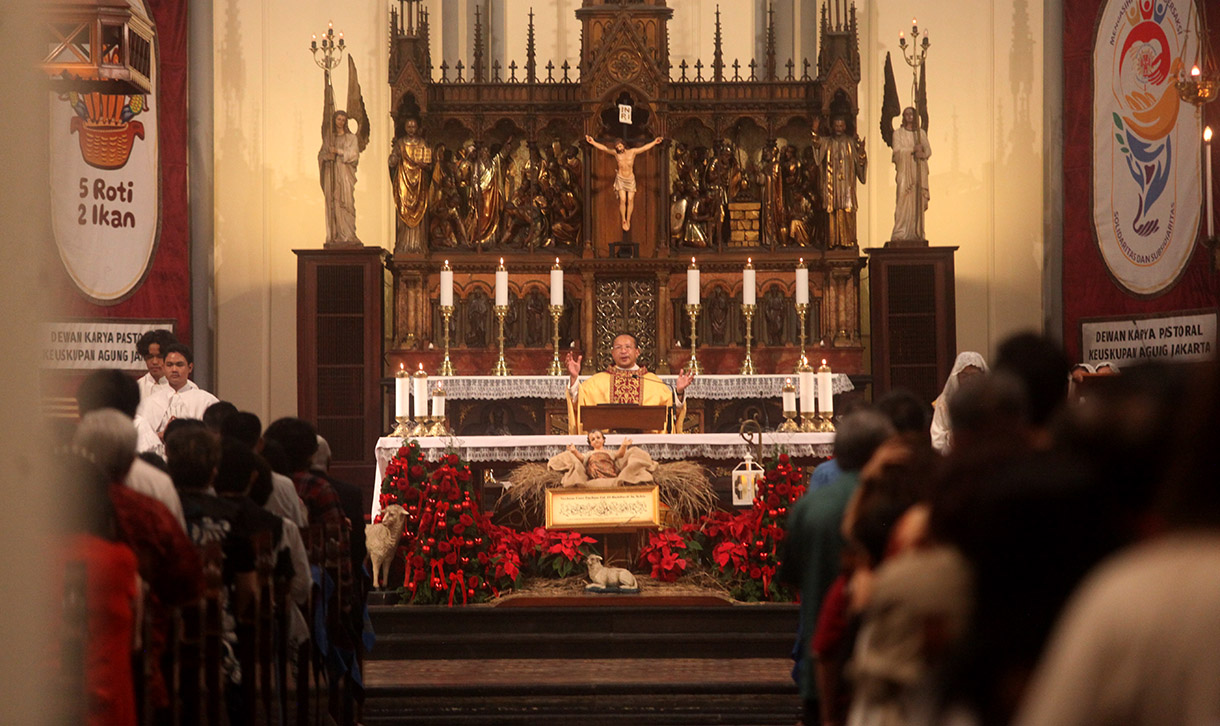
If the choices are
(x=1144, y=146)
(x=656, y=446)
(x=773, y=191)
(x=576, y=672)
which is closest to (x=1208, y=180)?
(x=1144, y=146)

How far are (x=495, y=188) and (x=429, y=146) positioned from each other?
750 millimetres

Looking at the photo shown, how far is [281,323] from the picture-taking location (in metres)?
14.7

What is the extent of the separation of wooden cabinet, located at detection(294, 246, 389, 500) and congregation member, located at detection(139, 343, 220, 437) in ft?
12.2

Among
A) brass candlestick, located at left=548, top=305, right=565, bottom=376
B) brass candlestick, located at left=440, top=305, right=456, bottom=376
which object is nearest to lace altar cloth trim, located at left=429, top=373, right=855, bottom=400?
brass candlestick, located at left=440, top=305, right=456, bottom=376

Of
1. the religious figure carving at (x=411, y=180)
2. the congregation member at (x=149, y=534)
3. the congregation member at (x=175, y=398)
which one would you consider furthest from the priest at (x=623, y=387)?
the congregation member at (x=149, y=534)

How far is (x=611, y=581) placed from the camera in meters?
9.14

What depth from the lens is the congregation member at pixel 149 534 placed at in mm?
4117

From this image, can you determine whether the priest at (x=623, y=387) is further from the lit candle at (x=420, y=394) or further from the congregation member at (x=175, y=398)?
the congregation member at (x=175, y=398)

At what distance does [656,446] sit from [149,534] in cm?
623

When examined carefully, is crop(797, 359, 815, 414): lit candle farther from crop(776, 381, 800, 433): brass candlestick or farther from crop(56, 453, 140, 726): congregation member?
crop(56, 453, 140, 726): congregation member

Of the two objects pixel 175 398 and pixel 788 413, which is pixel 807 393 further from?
pixel 175 398

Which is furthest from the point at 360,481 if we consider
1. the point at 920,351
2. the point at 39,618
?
the point at 39,618

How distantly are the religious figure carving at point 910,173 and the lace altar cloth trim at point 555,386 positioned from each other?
6.42 ft

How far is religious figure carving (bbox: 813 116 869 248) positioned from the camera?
13.2 m
